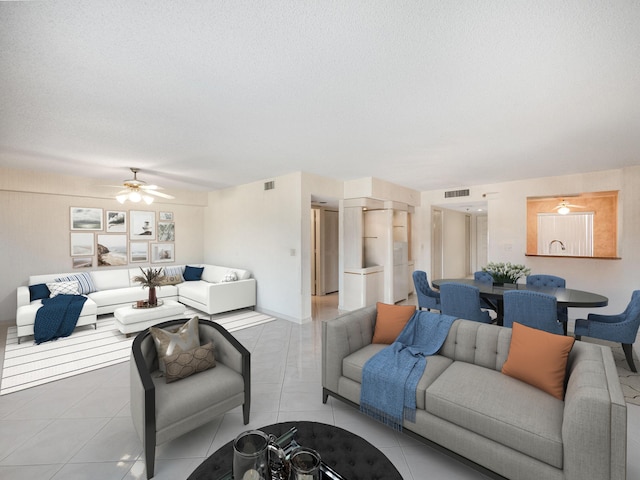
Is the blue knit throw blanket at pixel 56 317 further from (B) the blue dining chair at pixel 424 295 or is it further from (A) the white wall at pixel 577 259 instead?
(A) the white wall at pixel 577 259

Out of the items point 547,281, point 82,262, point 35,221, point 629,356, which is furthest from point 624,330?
point 35,221

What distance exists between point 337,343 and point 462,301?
6.78 ft

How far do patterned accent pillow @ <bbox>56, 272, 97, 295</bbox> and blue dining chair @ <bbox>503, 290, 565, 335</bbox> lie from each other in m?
7.04

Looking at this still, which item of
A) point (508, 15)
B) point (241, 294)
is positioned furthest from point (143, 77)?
point (241, 294)

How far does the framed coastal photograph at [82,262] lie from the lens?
5.84 metres

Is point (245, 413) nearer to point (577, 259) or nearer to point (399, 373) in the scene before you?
point (399, 373)

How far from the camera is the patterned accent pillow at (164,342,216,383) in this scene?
7.09 feet

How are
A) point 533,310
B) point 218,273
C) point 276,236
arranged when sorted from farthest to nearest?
point 218,273, point 276,236, point 533,310

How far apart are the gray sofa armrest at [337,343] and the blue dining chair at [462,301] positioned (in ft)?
5.58

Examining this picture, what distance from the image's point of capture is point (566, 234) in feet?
19.2

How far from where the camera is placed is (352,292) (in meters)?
5.97

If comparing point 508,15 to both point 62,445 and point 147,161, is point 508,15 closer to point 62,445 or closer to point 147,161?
point 62,445

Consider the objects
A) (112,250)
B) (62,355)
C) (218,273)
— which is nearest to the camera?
(62,355)

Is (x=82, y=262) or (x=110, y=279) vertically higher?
(x=82, y=262)
